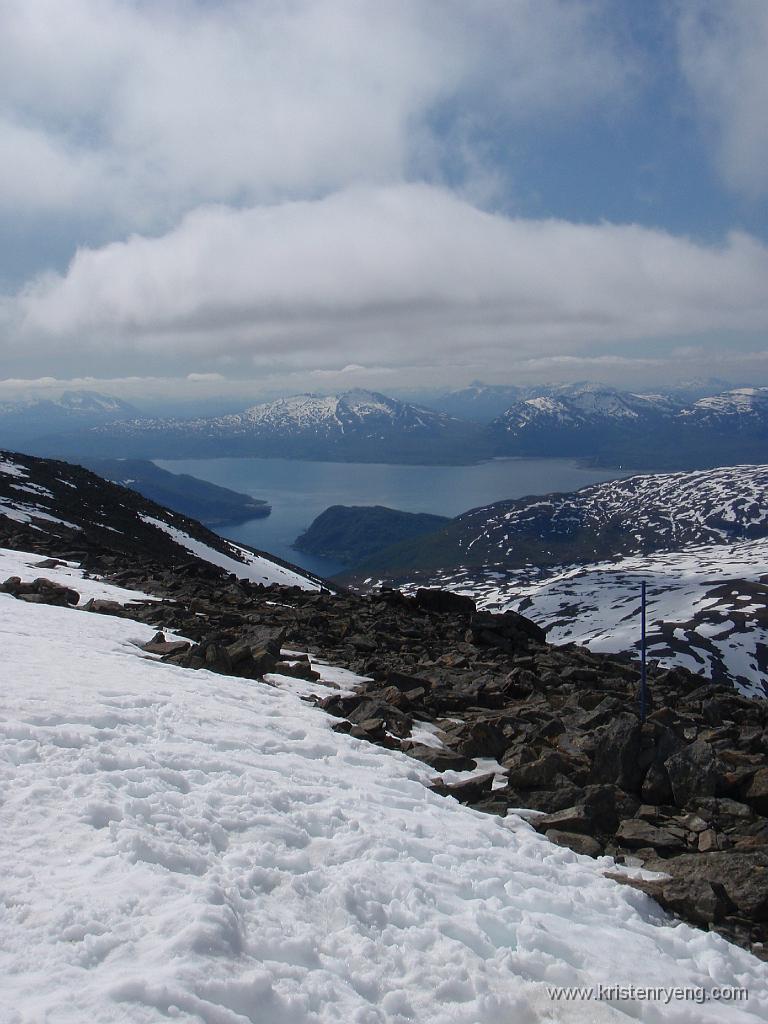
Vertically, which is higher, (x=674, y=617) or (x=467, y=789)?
(x=467, y=789)

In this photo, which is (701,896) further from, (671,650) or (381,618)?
(671,650)

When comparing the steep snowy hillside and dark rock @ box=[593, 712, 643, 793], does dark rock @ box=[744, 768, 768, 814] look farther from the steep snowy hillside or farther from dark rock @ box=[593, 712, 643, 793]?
the steep snowy hillside

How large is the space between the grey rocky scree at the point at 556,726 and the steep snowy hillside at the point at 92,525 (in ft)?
34.6

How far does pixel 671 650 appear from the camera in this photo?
77312 mm

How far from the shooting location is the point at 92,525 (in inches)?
1658

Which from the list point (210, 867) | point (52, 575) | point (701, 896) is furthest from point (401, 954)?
point (52, 575)

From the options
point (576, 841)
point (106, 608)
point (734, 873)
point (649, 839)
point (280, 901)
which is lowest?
point (576, 841)

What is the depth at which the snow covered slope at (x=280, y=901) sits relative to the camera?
4930mm

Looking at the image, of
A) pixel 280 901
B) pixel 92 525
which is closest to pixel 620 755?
pixel 280 901

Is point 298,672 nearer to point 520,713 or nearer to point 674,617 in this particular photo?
point 520,713

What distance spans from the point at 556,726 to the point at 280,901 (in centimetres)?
714

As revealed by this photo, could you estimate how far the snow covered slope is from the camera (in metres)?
4.93

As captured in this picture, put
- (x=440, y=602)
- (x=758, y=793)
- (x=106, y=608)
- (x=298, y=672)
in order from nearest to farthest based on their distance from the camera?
(x=758, y=793), (x=298, y=672), (x=106, y=608), (x=440, y=602)

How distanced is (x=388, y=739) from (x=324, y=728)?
1095 mm
